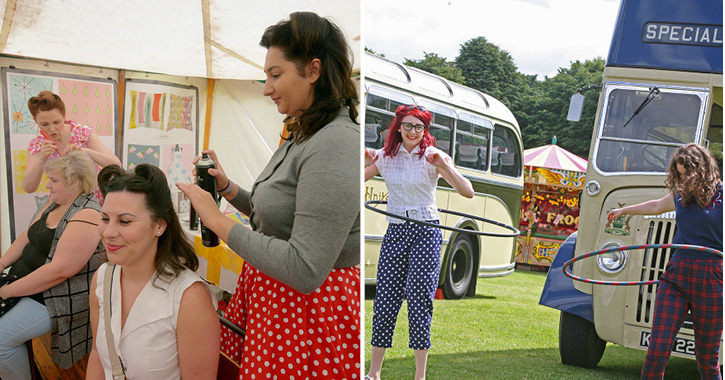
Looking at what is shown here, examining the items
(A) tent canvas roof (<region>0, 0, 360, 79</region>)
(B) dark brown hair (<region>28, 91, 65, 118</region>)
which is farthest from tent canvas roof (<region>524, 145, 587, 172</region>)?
(B) dark brown hair (<region>28, 91, 65, 118</region>)

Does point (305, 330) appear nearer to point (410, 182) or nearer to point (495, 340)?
point (410, 182)

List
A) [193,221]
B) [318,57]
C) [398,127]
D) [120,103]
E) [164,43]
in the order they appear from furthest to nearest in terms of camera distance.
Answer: [120,103] → [164,43] → [193,221] → [398,127] → [318,57]

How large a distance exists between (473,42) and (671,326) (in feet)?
3.77

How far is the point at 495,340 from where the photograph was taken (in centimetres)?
242

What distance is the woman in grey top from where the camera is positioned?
1.34 meters

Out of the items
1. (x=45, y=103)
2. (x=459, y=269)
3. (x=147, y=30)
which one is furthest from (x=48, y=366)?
(x=147, y=30)

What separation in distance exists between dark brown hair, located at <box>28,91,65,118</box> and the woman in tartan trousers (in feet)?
10.2

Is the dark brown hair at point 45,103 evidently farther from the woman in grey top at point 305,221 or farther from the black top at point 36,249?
the woman in grey top at point 305,221

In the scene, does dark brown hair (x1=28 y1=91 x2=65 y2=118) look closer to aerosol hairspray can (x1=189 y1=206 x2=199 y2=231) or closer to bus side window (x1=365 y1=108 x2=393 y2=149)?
aerosol hairspray can (x1=189 y1=206 x2=199 y2=231)

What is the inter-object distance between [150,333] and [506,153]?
4.37 ft

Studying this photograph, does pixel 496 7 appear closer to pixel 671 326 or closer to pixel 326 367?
pixel 671 326

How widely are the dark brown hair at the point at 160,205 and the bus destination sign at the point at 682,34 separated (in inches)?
64.7

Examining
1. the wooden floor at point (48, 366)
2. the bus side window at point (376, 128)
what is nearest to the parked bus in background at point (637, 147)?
the bus side window at point (376, 128)

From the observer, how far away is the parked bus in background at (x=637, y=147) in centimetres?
179
